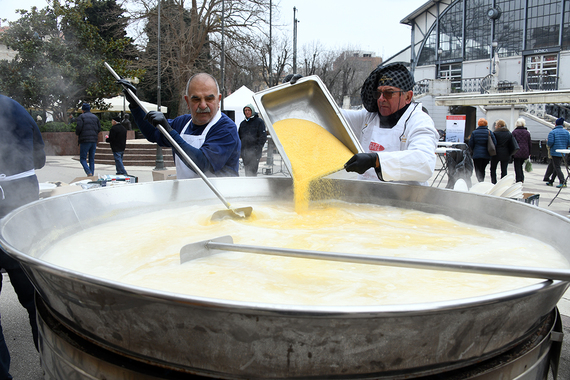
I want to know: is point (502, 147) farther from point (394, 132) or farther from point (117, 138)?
point (117, 138)

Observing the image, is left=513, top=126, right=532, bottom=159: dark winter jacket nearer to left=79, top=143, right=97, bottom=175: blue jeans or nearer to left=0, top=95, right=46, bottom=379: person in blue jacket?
left=0, top=95, right=46, bottom=379: person in blue jacket

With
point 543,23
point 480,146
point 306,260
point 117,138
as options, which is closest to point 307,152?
point 306,260

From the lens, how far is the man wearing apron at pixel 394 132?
1.72 meters

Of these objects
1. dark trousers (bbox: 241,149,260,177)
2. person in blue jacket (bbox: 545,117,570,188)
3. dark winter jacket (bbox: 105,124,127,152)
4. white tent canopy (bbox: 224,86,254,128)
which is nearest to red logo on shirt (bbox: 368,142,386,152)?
dark trousers (bbox: 241,149,260,177)

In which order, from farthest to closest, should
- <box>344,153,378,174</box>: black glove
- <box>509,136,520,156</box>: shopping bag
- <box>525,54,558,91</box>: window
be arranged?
<box>525,54,558,91</box>: window
<box>509,136,520,156</box>: shopping bag
<box>344,153,378,174</box>: black glove

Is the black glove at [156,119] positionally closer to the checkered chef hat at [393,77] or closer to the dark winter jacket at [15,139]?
the dark winter jacket at [15,139]

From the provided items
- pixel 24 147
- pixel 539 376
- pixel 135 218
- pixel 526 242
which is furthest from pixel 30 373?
pixel 526 242

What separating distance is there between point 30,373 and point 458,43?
35.6 meters

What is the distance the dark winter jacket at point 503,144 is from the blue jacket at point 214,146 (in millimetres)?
7046

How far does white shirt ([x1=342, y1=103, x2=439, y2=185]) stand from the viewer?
1738mm

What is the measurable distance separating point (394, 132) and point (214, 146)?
100 cm

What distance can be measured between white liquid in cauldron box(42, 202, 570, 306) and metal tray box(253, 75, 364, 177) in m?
0.48

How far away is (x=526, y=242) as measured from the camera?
1343 mm

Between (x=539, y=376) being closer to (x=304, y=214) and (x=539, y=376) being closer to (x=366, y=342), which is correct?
(x=366, y=342)
